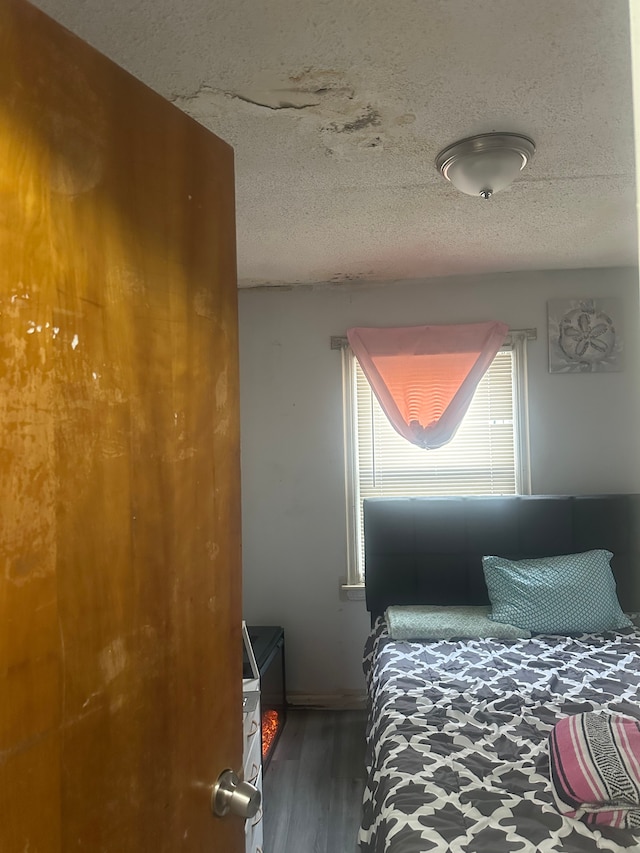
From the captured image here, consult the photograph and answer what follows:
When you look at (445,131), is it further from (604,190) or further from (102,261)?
(102,261)

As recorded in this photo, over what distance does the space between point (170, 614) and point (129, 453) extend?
0.27 m

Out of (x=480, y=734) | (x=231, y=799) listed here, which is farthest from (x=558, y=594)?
(x=231, y=799)

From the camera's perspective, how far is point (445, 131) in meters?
1.74

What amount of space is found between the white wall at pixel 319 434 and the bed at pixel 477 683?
0.94ft

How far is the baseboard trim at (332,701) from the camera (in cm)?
341

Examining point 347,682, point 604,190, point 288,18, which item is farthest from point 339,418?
point 288,18

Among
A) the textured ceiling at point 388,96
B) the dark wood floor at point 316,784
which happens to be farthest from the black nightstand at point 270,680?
the textured ceiling at point 388,96

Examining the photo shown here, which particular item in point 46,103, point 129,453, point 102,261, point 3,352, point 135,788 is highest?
point 46,103

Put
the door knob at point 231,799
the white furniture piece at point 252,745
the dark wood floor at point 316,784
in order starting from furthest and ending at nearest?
the dark wood floor at point 316,784 < the white furniture piece at point 252,745 < the door knob at point 231,799

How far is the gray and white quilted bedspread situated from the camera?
155 centimetres

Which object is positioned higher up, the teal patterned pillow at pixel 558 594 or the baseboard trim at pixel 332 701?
the teal patterned pillow at pixel 558 594

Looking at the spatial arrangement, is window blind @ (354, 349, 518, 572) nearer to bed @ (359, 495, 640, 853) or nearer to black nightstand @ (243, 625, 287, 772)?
bed @ (359, 495, 640, 853)

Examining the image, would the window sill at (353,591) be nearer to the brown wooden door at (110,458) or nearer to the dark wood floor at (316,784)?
the dark wood floor at (316,784)

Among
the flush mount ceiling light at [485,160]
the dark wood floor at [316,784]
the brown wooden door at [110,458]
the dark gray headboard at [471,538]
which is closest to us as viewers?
the brown wooden door at [110,458]
